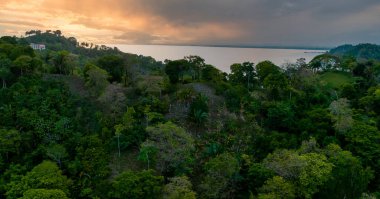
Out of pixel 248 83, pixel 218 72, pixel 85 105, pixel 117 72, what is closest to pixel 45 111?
pixel 85 105

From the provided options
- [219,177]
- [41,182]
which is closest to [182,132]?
[219,177]

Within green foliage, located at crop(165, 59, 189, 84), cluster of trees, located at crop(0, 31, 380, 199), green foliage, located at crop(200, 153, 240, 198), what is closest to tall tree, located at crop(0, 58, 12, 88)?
cluster of trees, located at crop(0, 31, 380, 199)

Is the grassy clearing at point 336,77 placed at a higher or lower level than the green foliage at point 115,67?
lower

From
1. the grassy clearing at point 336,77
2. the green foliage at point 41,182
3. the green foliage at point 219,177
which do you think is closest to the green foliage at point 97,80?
the green foliage at point 41,182

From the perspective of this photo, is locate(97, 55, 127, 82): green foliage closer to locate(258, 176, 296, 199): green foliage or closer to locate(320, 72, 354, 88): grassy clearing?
locate(258, 176, 296, 199): green foliage

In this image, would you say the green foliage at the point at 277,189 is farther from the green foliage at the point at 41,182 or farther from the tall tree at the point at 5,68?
the tall tree at the point at 5,68

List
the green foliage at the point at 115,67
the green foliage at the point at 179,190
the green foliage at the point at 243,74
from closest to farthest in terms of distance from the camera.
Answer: the green foliage at the point at 179,190 → the green foliage at the point at 115,67 → the green foliage at the point at 243,74
